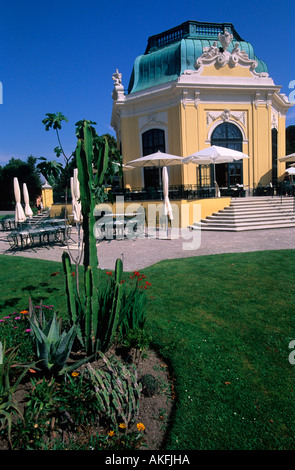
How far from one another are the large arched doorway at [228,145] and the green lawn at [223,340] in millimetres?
13994

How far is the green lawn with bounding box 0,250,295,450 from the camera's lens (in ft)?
8.50

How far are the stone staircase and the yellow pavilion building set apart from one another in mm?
3658

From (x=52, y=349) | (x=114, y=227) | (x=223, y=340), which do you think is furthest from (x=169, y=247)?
(x=52, y=349)

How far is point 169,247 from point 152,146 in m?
12.2

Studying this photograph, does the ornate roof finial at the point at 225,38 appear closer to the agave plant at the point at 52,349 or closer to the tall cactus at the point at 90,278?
the tall cactus at the point at 90,278

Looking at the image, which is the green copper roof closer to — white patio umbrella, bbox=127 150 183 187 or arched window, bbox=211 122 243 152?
arched window, bbox=211 122 243 152

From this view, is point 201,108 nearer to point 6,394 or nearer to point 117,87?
point 117,87

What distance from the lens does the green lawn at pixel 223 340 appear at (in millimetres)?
2590

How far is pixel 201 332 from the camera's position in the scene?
13.2 feet

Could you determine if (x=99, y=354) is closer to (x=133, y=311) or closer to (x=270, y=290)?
(x=133, y=311)

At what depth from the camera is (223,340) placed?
12.6 ft

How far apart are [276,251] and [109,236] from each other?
6.74 metres

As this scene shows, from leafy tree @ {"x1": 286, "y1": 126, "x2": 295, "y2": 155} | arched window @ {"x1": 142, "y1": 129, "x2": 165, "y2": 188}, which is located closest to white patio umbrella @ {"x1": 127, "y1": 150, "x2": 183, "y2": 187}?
arched window @ {"x1": 142, "y1": 129, "x2": 165, "y2": 188}
